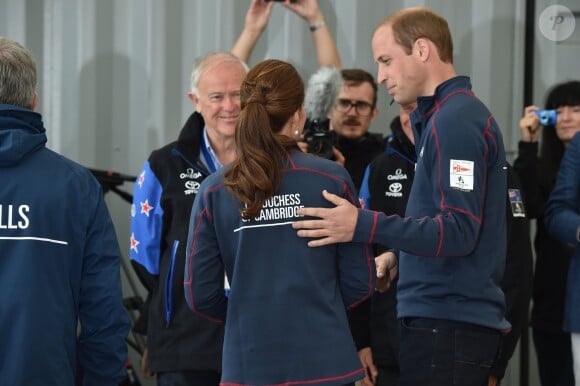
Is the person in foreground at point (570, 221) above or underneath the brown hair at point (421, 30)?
underneath

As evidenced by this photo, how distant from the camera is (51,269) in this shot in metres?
2.58

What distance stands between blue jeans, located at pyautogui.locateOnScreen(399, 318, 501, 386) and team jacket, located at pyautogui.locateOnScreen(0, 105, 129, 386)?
2.94 ft

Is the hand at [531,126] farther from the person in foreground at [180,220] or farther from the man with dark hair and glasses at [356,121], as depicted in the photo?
the person in foreground at [180,220]

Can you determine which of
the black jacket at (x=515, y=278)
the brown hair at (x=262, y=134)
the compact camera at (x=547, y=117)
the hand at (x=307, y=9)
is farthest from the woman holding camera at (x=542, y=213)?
the brown hair at (x=262, y=134)

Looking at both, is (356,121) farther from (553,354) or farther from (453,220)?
(453,220)

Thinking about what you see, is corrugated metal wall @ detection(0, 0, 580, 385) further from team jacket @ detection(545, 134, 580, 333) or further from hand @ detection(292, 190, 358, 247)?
hand @ detection(292, 190, 358, 247)

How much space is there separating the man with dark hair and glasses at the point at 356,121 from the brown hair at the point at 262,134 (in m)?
1.85

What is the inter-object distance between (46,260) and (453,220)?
46.7 inches

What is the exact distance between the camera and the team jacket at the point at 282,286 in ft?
8.29

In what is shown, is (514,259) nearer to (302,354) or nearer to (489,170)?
(489,170)

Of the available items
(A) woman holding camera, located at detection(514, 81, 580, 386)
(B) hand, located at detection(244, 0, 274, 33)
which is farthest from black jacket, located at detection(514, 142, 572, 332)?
(B) hand, located at detection(244, 0, 274, 33)

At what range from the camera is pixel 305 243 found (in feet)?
8.40

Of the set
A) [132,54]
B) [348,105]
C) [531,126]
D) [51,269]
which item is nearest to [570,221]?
[531,126]

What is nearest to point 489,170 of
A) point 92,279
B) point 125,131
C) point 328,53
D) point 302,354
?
point 302,354
